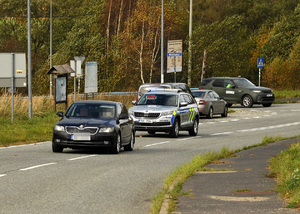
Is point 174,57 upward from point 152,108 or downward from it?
upward

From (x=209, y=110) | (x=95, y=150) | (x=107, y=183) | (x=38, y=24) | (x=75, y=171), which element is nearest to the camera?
(x=107, y=183)

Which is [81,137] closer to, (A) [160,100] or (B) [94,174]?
(B) [94,174]

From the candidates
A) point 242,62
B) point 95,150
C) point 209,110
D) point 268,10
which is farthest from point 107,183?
point 268,10

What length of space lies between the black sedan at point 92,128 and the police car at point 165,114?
5358 millimetres

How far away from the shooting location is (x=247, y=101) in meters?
49.0

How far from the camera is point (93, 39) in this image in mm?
65812

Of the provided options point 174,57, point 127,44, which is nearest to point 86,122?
point 174,57

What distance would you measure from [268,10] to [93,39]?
39.1 meters

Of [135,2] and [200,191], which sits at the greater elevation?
[135,2]

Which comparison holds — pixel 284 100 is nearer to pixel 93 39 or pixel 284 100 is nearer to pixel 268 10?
pixel 93 39

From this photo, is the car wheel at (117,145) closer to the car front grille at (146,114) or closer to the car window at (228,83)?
the car front grille at (146,114)

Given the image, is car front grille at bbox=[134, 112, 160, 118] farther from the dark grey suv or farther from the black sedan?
the dark grey suv

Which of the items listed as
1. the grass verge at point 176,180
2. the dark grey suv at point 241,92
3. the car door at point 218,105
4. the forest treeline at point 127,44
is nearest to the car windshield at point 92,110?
the grass verge at point 176,180

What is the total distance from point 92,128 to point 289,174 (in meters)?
7.58
